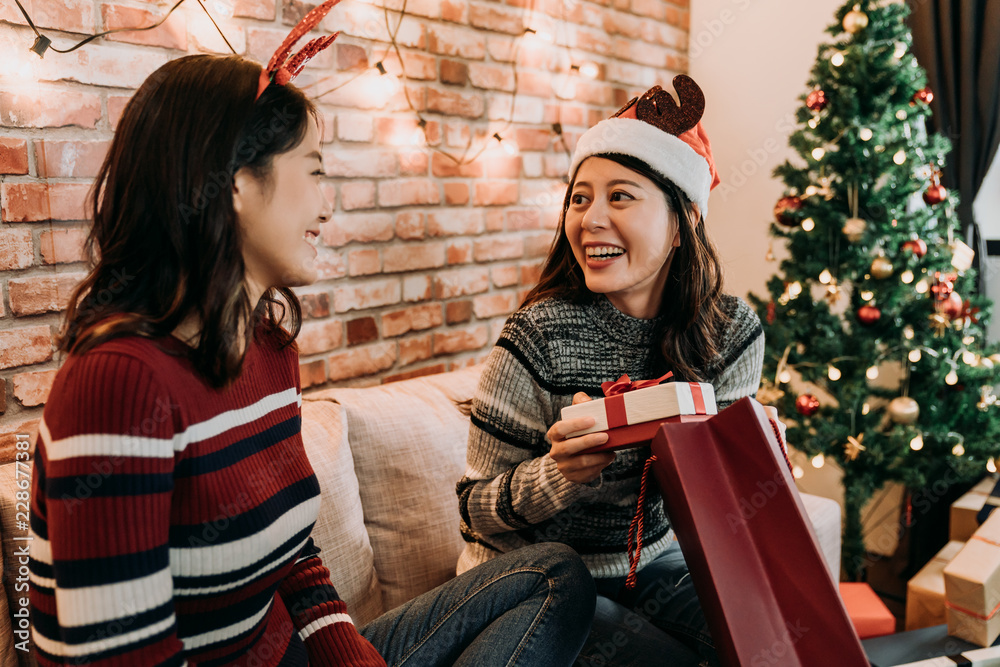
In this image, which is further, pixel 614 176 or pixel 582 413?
pixel 614 176

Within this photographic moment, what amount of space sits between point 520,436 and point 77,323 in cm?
78

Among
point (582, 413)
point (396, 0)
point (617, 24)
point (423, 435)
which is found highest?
point (617, 24)

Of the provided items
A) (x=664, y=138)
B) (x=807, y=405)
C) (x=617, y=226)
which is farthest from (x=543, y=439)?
(x=807, y=405)

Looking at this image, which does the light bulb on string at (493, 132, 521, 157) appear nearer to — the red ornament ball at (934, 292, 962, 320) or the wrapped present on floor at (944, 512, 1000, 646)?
the red ornament ball at (934, 292, 962, 320)

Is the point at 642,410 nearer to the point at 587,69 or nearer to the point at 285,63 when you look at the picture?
the point at 285,63

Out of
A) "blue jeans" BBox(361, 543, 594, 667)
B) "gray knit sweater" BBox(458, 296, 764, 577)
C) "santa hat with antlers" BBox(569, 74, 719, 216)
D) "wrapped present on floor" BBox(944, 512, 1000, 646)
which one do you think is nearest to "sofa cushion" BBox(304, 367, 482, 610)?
"gray knit sweater" BBox(458, 296, 764, 577)

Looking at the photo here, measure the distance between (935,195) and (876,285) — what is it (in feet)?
1.09

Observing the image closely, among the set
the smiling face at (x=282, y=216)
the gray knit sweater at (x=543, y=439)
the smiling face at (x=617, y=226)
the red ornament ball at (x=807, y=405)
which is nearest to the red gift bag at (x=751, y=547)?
the gray knit sweater at (x=543, y=439)

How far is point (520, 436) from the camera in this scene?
133 centimetres

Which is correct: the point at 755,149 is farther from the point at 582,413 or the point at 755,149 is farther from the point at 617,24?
the point at 582,413

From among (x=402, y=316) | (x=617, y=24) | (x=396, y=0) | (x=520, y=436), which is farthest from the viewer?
(x=617, y=24)

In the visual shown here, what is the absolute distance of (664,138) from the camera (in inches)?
53.1

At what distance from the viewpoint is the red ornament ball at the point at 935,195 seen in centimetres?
217

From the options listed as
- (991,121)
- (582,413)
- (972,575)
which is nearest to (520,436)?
(582,413)
